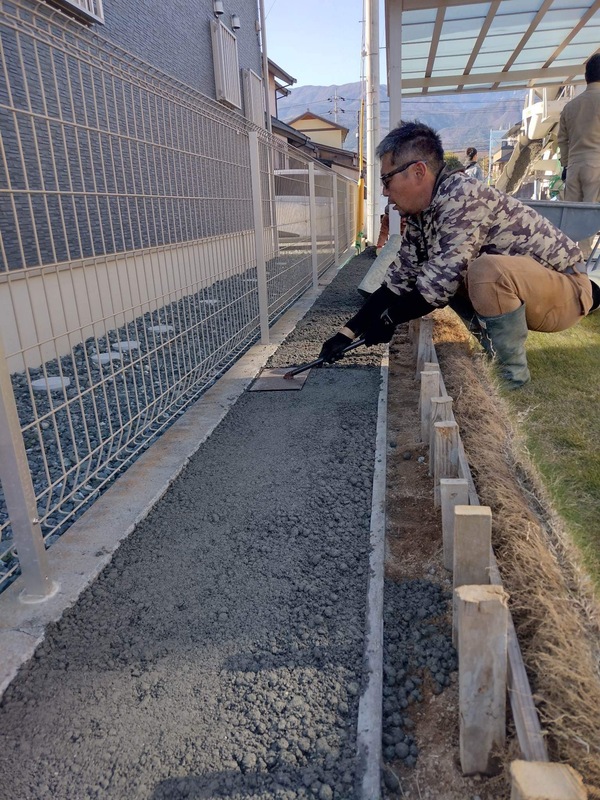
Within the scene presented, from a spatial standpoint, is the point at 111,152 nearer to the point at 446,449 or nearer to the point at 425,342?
the point at 446,449

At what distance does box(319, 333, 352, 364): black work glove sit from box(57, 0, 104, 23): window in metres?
3.60

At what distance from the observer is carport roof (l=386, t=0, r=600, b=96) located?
658 centimetres

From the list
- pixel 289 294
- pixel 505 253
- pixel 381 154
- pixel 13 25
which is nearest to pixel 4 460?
pixel 13 25

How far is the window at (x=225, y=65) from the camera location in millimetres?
8812

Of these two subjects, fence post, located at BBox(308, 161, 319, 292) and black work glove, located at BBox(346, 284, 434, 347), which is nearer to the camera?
black work glove, located at BBox(346, 284, 434, 347)

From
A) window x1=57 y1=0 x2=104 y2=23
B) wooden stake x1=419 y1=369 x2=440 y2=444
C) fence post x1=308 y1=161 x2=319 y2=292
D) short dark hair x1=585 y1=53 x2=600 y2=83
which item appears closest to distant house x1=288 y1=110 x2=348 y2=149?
fence post x1=308 y1=161 x2=319 y2=292

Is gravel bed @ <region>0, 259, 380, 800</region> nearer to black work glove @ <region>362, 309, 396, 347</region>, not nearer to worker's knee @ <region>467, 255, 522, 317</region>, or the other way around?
black work glove @ <region>362, 309, 396, 347</region>

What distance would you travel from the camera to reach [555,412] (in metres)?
2.85

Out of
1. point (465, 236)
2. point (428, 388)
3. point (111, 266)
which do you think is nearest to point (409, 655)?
point (428, 388)

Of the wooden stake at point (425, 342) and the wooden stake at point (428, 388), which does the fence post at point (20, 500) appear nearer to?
the wooden stake at point (428, 388)

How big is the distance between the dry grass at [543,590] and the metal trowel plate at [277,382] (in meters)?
1.44

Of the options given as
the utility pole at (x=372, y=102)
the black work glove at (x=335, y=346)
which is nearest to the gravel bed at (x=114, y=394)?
the black work glove at (x=335, y=346)

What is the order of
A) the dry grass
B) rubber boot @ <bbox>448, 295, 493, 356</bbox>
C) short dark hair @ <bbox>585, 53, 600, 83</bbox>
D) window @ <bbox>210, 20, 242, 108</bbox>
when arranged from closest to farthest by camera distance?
the dry grass → rubber boot @ <bbox>448, 295, 493, 356</bbox> → short dark hair @ <bbox>585, 53, 600, 83</bbox> → window @ <bbox>210, 20, 242, 108</bbox>

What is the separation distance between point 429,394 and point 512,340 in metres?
0.84
